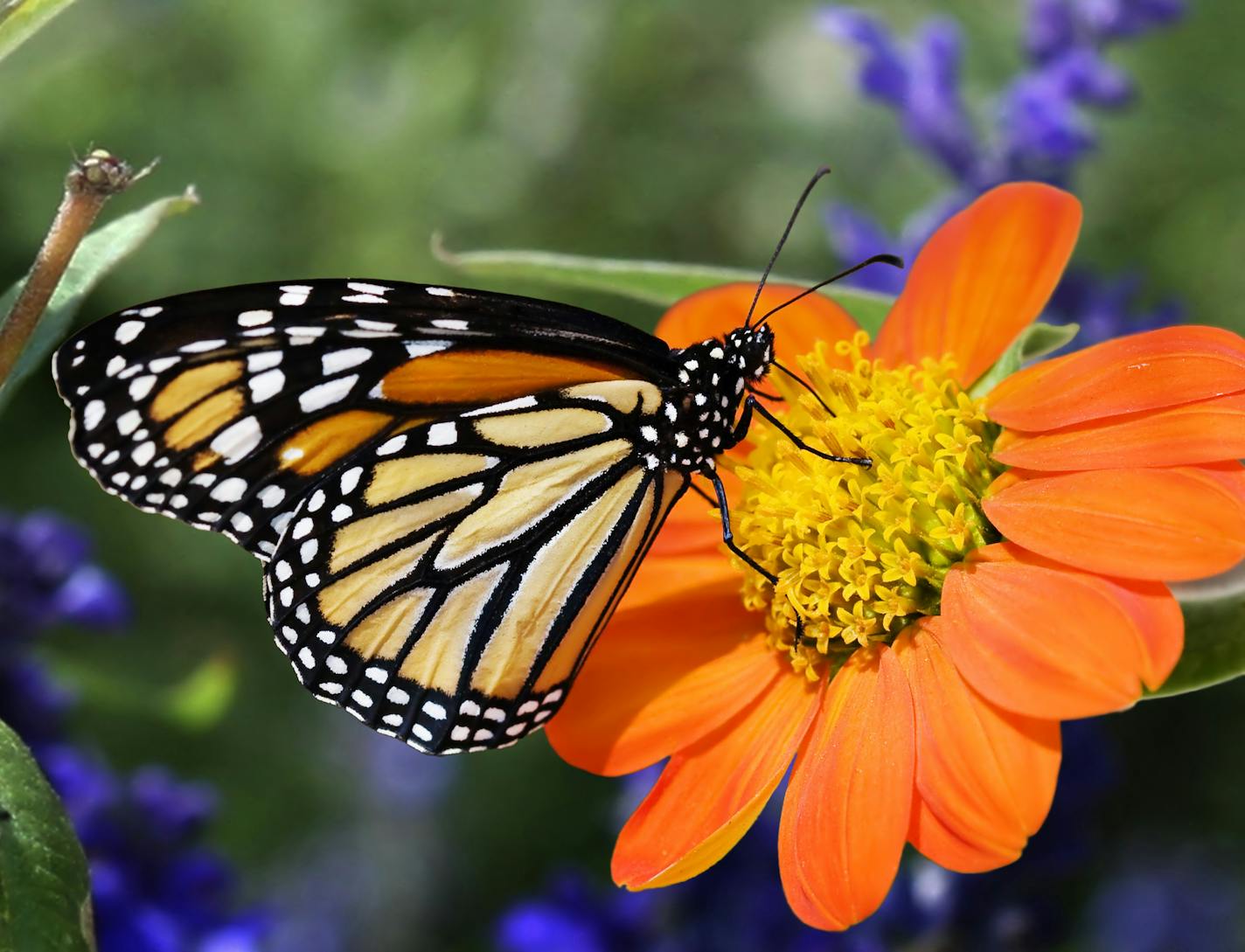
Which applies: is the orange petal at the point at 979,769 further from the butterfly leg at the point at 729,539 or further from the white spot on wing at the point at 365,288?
the white spot on wing at the point at 365,288

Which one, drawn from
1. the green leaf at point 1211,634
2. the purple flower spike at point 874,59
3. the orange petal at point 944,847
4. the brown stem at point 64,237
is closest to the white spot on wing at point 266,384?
the brown stem at point 64,237

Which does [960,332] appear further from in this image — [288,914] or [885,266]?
[288,914]

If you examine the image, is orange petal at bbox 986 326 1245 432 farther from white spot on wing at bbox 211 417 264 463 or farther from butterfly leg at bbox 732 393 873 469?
white spot on wing at bbox 211 417 264 463

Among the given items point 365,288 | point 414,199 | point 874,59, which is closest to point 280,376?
point 365,288

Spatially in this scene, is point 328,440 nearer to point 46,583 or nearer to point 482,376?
point 482,376

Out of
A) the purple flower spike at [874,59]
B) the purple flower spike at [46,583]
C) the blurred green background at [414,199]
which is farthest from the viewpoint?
the blurred green background at [414,199]

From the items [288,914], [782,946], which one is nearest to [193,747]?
[288,914]
